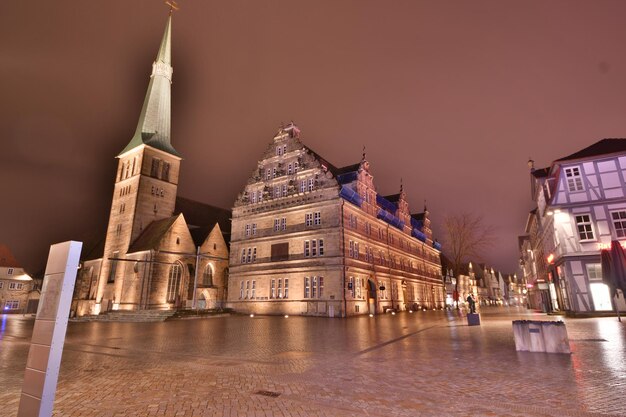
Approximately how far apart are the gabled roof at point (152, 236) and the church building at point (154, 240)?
139 mm

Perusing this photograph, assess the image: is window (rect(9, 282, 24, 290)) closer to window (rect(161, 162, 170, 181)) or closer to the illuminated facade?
window (rect(161, 162, 170, 181))

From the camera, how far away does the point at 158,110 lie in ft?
168

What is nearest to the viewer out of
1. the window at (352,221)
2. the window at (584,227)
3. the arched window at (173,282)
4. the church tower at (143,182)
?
the window at (584,227)

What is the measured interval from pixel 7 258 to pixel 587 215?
85260 mm

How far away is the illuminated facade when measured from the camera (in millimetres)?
24438

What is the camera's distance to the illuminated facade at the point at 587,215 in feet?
80.2

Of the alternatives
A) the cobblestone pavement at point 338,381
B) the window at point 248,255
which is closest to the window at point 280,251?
the window at point 248,255

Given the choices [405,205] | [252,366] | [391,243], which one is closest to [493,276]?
[405,205]

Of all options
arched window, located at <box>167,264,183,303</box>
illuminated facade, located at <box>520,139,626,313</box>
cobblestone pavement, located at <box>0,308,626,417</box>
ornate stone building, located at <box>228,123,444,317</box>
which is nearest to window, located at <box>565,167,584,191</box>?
illuminated facade, located at <box>520,139,626,313</box>

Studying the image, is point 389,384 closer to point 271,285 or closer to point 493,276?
point 271,285

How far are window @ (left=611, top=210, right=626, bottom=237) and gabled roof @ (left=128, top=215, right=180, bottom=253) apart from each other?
1722 inches

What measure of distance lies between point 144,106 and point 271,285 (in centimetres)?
3596

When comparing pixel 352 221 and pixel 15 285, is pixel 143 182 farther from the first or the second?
pixel 15 285

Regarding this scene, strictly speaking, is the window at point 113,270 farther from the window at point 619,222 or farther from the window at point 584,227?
the window at point 619,222
